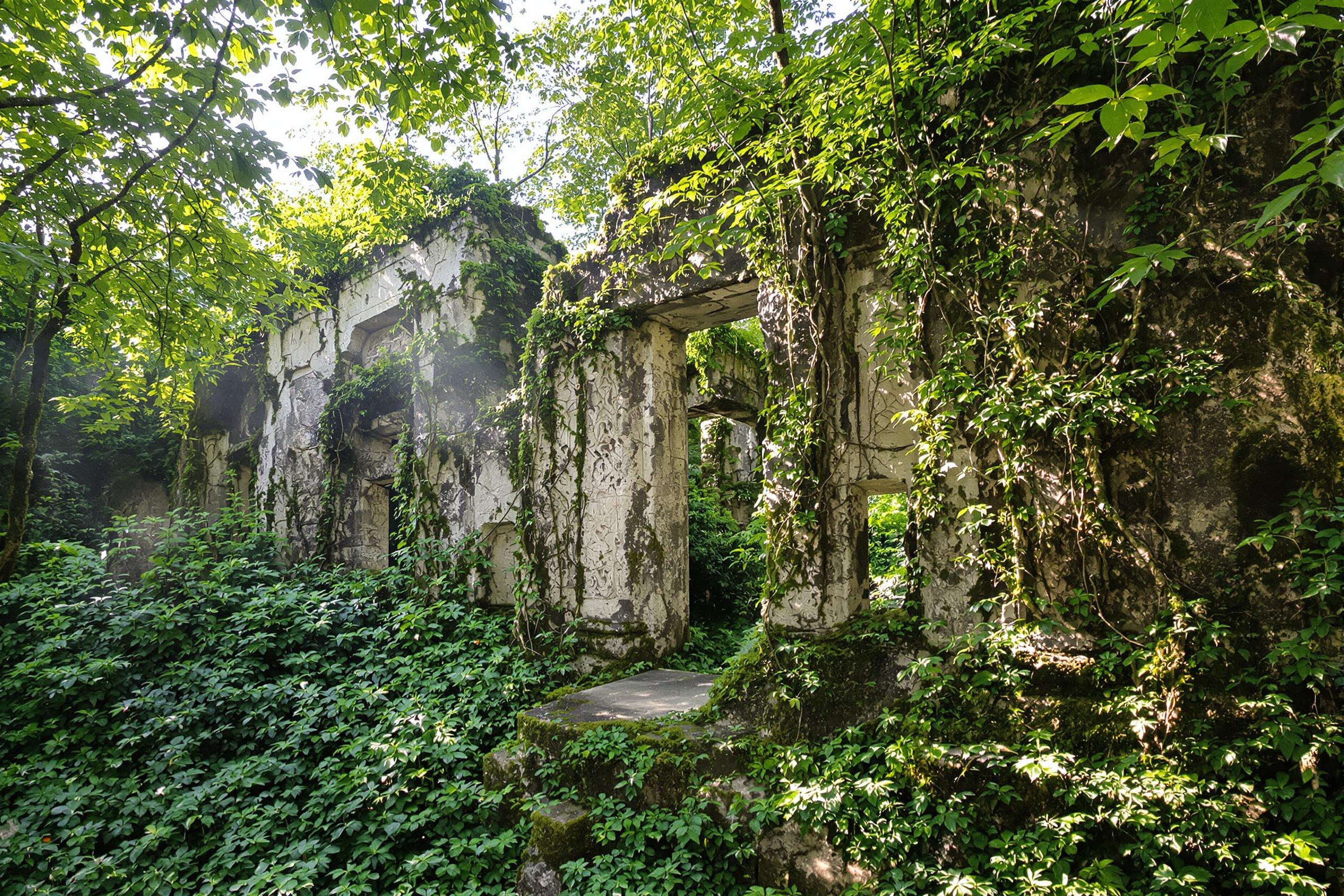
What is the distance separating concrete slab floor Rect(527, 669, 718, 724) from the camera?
13.4ft

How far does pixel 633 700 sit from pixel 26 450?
571 cm

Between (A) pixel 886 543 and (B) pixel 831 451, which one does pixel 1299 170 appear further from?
(A) pixel 886 543

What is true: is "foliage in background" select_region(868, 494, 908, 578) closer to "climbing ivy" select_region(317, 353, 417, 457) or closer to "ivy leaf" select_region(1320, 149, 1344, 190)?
"ivy leaf" select_region(1320, 149, 1344, 190)

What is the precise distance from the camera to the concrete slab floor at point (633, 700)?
13.4 feet

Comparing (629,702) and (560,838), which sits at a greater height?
(629,702)

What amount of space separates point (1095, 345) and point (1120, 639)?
141 centimetres

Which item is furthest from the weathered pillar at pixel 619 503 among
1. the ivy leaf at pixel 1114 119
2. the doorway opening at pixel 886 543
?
the ivy leaf at pixel 1114 119

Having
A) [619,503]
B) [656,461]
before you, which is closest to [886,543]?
[656,461]

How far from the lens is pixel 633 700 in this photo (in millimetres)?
4398

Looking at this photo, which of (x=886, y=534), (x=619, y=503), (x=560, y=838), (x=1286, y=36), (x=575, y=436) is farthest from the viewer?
(x=886, y=534)

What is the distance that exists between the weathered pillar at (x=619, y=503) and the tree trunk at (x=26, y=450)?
4205 millimetres

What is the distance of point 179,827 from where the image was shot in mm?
4227

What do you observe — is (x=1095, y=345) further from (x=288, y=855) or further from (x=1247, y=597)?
(x=288, y=855)

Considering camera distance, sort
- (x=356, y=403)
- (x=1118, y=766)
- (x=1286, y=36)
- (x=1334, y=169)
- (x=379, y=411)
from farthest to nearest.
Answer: (x=379, y=411), (x=356, y=403), (x=1118, y=766), (x=1286, y=36), (x=1334, y=169)
